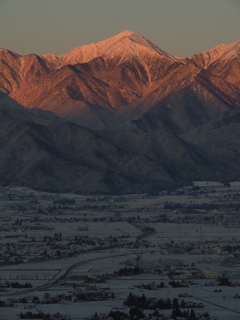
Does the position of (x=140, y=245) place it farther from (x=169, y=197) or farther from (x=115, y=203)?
(x=169, y=197)

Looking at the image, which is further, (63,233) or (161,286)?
(63,233)

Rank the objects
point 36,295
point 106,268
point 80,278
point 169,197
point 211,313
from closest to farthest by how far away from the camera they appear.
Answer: point 211,313 → point 36,295 → point 80,278 → point 106,268 → point 169,197

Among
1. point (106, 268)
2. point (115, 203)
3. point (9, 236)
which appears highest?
point (115, 203)

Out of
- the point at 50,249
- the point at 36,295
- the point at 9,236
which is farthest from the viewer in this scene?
the point at 9,236

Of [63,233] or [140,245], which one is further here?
[63,233]

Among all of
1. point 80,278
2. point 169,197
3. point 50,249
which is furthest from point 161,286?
point 169,197

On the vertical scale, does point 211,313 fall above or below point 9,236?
below

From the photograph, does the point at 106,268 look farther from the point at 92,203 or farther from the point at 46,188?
the point at 46,188

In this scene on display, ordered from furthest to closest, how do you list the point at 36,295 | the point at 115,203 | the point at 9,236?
the point at 115,203, the point at 9,236, the point at 36,295

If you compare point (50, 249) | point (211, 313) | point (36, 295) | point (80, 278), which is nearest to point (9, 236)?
point (50, 249)
